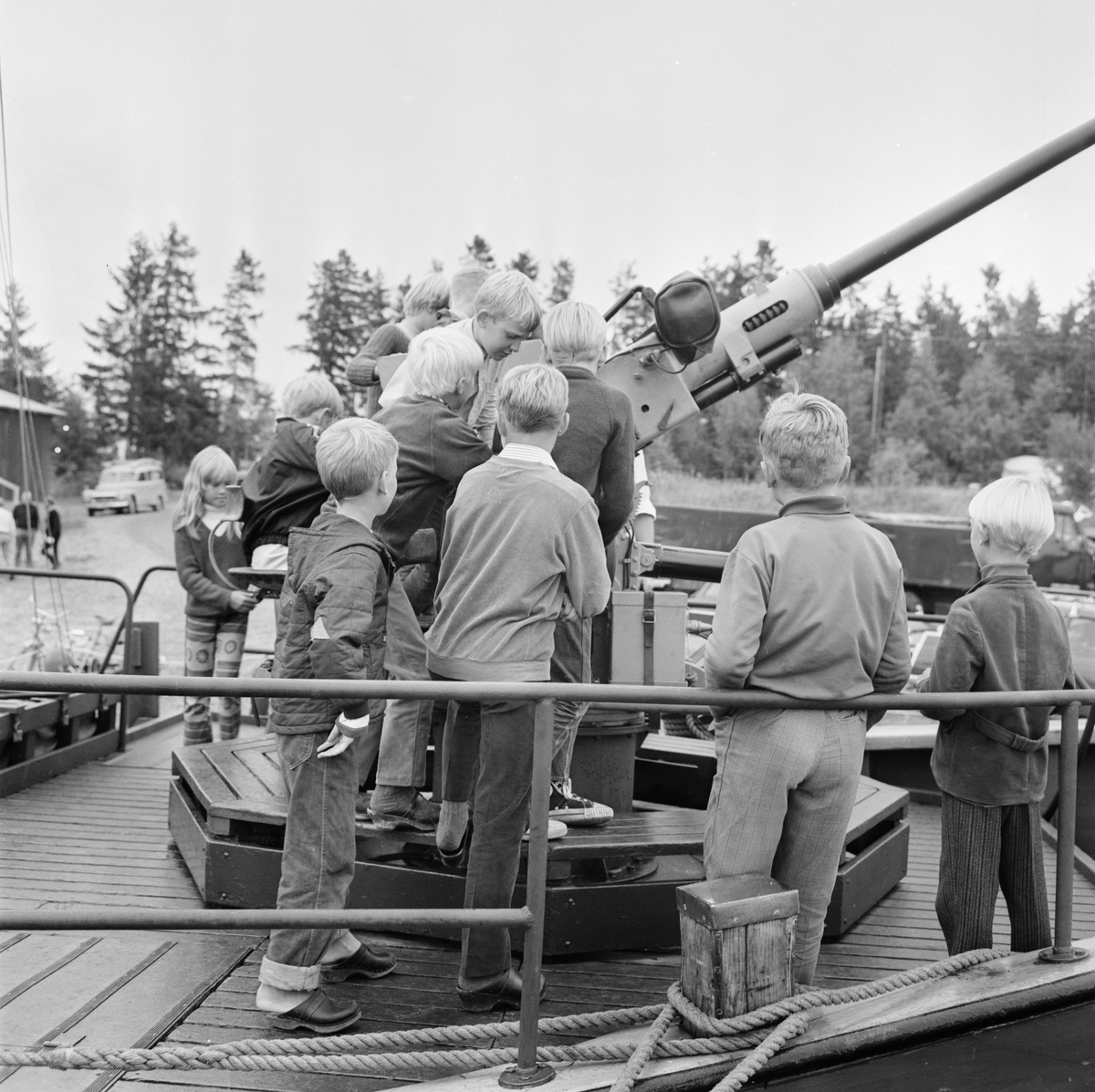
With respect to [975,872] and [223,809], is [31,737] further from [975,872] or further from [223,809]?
[975,872]

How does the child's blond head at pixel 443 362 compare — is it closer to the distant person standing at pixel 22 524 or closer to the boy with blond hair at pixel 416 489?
the boy with blond hair at pixel 416 489

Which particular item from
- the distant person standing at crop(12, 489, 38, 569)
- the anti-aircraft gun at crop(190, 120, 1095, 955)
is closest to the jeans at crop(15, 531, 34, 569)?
the distant person standing at crop(12, 489, 38, 569)

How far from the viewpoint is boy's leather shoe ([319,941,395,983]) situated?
3123 mm

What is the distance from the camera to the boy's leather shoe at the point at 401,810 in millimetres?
3555

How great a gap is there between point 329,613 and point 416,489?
32.1 inches

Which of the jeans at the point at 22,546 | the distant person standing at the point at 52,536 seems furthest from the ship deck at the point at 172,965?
the distant person standing at the point at 52,536

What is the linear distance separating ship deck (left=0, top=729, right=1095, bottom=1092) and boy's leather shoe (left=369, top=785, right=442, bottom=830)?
0.34m

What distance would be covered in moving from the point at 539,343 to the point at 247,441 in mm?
32308

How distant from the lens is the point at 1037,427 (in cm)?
4438

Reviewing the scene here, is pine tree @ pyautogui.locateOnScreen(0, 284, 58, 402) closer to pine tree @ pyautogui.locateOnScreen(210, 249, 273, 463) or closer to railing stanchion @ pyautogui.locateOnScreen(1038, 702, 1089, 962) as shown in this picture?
pine tree @ pyautogui.locateOnScreen(210, 249, 273, 463)

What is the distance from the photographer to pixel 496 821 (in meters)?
2.90

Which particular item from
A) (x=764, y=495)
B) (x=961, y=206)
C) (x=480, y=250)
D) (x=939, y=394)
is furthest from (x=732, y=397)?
(x=961, y=206)

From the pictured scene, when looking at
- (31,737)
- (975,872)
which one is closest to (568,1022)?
(975,872)

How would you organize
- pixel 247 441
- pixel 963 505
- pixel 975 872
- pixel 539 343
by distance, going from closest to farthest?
pixel 975 872 → pixel 539 343 → pixel 247 441 → pixel 963 505
